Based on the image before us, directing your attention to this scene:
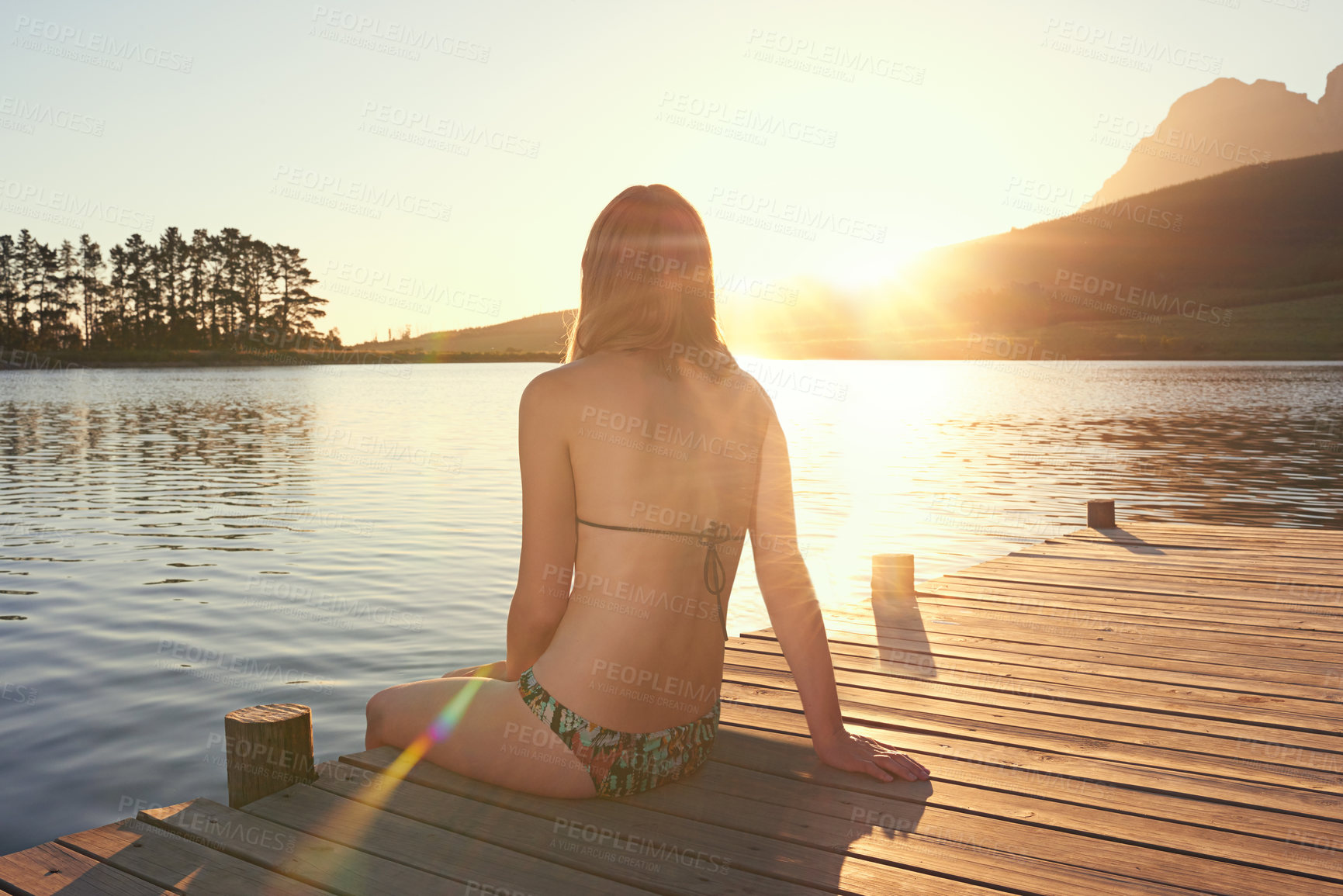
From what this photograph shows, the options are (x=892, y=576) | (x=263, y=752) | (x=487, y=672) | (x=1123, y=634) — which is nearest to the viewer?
(x=263, y=752)

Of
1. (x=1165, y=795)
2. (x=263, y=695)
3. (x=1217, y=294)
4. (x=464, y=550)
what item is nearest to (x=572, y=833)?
(x=1165, y=795)

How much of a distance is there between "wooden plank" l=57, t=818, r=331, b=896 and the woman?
0.74 metres

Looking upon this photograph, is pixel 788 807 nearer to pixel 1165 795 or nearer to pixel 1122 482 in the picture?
pixel 1165 795

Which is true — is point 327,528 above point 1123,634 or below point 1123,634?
below


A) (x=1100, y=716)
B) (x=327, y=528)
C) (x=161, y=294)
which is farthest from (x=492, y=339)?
(x=1100, y=716)

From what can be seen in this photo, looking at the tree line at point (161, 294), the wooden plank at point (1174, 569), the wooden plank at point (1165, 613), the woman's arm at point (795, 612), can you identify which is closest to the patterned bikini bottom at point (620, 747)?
the woman's arm at point (795, 612)

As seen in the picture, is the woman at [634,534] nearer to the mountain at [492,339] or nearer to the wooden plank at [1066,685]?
the wooden plank at [1066,685]

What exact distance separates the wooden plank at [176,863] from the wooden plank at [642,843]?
1.54 ft

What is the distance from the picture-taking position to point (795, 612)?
3014 mm

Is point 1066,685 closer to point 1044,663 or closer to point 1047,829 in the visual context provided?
point 1044,663

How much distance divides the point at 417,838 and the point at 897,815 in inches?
59.9

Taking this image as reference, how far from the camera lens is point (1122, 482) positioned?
19016mm

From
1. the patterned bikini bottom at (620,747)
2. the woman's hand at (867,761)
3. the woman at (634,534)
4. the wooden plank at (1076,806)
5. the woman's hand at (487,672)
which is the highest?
the woman at (634,534)

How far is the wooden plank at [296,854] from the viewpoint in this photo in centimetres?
258
